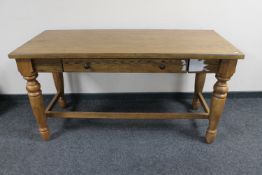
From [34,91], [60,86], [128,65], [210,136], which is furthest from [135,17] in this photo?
[210,136]

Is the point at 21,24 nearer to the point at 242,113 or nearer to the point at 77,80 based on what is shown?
the point at 77,80

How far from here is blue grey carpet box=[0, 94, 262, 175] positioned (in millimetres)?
1508

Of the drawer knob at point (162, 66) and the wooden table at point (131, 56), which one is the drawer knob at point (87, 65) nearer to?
the wooden table at point (131, 56)

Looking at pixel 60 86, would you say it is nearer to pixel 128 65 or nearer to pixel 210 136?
pixel 128 65

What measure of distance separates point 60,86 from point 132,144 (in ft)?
2.86

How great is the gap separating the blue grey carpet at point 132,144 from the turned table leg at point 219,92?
15 cm

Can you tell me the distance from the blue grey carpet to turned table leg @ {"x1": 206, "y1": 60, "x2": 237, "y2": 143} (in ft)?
0.49

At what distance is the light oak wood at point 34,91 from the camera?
4.55ft

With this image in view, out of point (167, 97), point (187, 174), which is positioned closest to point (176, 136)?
point (187, 174)

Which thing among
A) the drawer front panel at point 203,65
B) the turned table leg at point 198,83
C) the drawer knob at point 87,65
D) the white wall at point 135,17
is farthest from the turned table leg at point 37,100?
the turned table leg at point 198,83

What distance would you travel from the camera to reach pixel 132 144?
67.5 inches

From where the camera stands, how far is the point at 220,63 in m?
1.35

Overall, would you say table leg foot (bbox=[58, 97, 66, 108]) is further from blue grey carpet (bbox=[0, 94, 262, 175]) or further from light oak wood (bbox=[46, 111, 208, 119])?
light oak wood (bbox=[46, 111, 208, 119])

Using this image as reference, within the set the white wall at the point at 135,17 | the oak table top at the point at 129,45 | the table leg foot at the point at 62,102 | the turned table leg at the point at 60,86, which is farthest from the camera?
the table leg foot at the point at 62,102
